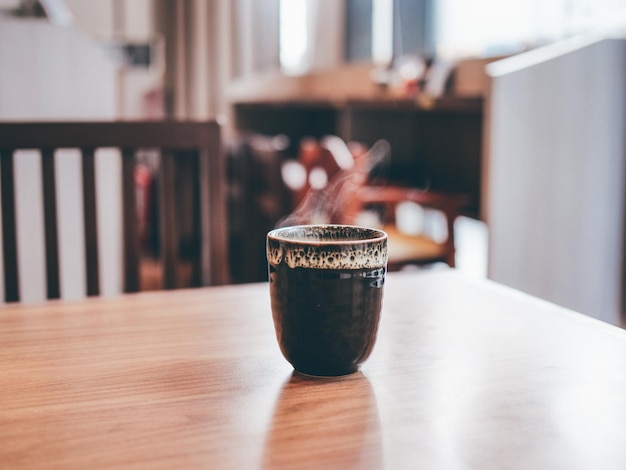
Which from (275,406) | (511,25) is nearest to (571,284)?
(275,406)

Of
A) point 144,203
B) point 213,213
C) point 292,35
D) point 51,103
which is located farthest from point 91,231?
point 292,35

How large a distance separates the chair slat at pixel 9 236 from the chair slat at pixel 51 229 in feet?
0.15

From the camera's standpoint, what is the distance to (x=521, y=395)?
1.77 feet

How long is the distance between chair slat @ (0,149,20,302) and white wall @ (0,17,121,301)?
1009 millimetres

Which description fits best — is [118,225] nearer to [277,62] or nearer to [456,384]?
[456,384]

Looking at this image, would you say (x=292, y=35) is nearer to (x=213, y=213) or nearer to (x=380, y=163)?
(x=380, y=163)

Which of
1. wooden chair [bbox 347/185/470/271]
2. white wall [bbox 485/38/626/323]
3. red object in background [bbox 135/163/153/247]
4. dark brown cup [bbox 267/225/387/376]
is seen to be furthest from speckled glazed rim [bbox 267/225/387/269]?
red object in background [bbox 135/163/153/247]

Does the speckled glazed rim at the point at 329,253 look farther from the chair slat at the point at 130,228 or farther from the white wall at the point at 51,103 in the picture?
the white wall at the point at 51,103

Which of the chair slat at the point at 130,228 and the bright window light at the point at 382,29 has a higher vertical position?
the bright window light at the point at 382,29

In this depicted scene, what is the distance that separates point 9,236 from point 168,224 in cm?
24

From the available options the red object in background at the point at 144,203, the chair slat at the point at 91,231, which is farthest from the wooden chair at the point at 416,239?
the red object in background at the point at 144,203

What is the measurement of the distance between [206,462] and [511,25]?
3.75 metres

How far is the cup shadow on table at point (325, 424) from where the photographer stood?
0.44 m

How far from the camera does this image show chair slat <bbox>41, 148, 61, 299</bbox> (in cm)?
109
